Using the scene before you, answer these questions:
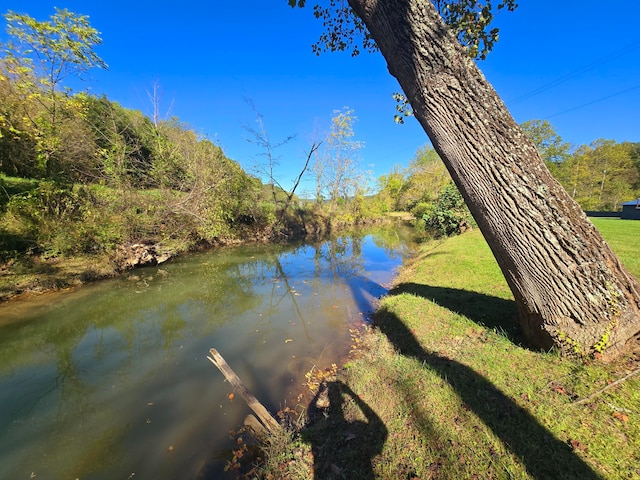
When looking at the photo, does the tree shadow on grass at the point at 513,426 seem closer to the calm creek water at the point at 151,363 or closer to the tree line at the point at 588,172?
the calm creek water at the point at 151,363

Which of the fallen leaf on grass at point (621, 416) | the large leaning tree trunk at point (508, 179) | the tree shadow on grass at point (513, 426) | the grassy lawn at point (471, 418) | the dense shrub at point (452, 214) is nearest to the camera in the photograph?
the tree shadow on grass at point (513, 426)

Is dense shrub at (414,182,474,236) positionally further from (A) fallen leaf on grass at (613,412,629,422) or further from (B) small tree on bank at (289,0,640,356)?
(A) fallen leaf on grass at (613,412,629,422)

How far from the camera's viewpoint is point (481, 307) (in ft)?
15.3

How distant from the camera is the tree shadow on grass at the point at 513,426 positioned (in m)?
1.80

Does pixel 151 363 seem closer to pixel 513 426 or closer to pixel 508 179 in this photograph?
pixel 513 426

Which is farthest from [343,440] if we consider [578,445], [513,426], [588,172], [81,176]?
[588,172]

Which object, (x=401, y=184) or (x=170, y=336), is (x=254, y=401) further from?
(x=401, y=184)

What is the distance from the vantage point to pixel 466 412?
2.48m

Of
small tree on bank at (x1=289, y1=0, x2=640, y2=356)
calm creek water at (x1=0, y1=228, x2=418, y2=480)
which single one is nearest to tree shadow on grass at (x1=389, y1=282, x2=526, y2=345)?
small tree on bank at (x1=289, y1=0, x2=640, y2=356)

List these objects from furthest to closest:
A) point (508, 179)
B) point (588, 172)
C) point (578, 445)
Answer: point (588, 172) < point (508, 179) < point (578, 445)

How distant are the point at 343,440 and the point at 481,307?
355 cm

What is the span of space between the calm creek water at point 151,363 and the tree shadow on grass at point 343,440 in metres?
1.03

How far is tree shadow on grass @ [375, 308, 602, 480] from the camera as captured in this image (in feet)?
5.90

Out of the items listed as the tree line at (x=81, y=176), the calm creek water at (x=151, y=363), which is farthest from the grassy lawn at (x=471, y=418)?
the tree line at (x=81, y=176)
